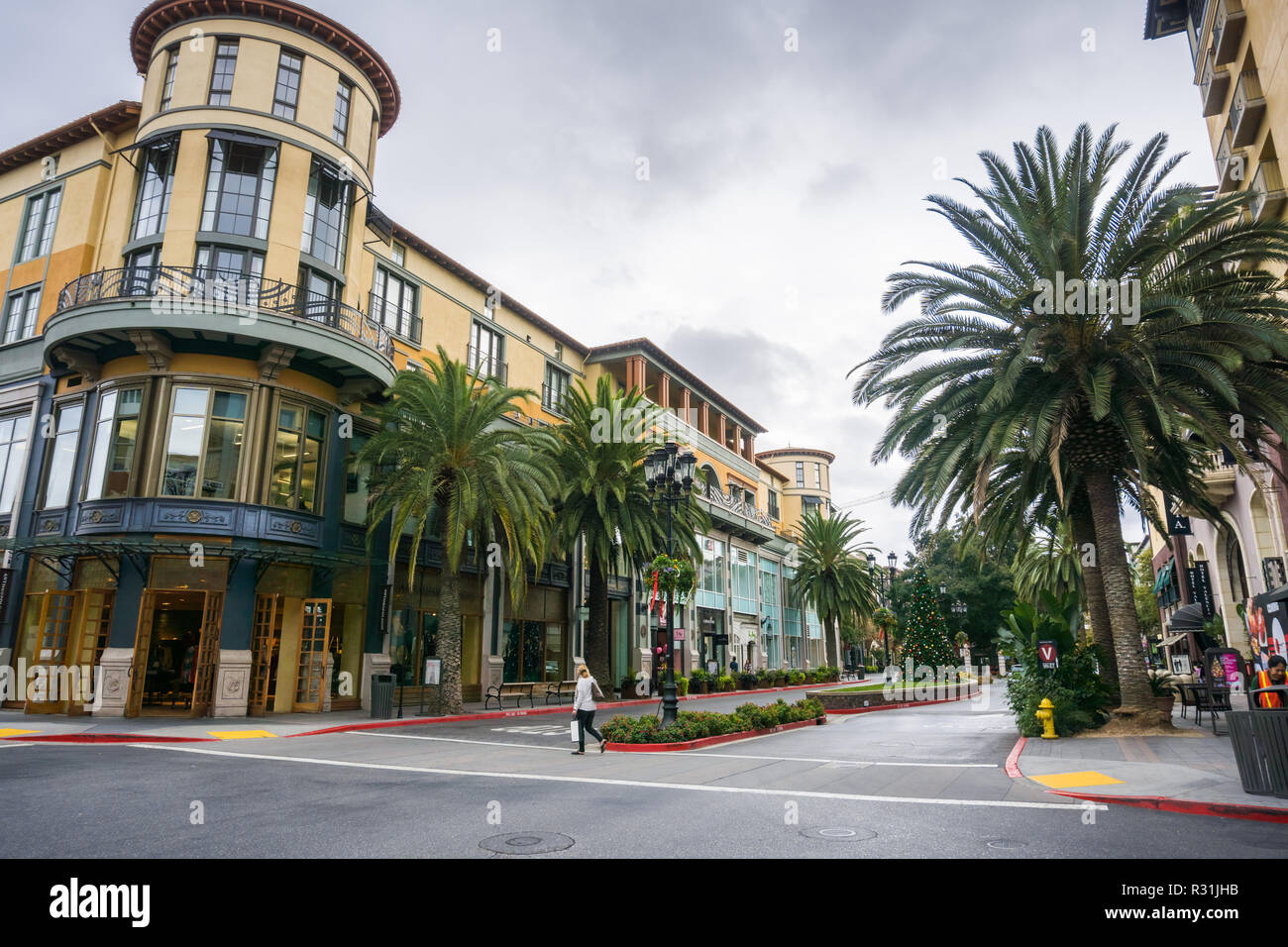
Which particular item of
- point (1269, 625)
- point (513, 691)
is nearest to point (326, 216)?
point (513, 691)

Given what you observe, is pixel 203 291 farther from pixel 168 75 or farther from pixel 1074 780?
pixel 1074 780

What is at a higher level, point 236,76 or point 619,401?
point 236,76

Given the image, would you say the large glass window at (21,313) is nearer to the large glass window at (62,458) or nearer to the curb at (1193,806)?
the large glass window at (62,458)

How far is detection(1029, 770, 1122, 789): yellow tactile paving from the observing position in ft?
32.9

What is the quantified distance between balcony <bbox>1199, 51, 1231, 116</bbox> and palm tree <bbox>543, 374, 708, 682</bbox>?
20.3 meters

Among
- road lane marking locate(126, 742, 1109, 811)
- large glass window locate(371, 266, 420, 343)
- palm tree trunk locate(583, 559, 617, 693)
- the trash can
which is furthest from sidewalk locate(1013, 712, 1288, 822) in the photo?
large glass window locate(371, 266, 420, 343)

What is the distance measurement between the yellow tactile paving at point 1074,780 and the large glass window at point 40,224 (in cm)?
3260

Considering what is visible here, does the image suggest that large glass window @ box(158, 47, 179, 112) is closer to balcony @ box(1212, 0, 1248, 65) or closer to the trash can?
the trash can

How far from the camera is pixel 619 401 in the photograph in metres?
31.4

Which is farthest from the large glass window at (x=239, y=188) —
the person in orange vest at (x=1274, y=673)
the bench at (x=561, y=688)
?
the person in orange vest at (x=1274, y=673)

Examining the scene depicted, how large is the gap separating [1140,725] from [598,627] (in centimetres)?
2016
